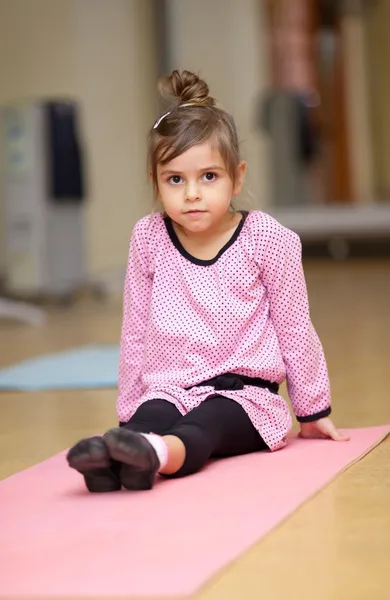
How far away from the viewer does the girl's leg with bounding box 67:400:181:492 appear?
155 centimetres

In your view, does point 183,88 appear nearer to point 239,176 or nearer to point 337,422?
point 239,176

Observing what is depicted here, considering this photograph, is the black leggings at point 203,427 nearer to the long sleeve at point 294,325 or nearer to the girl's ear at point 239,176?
the long sleeve at point 294,325

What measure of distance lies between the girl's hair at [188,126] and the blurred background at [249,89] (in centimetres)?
401

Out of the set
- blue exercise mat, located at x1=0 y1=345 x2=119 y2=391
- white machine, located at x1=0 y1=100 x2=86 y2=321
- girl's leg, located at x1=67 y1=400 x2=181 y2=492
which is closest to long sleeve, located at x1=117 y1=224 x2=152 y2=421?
girl's leg, located at x1=67 y1=400 x2=181 y2=492

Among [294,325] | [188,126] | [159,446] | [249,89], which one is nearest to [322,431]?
[294,325]

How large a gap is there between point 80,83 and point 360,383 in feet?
13.6

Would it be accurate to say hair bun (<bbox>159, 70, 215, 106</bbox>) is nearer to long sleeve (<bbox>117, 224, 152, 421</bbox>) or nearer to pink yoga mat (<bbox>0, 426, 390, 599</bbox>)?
long sleeve (<bbox>117, 224, 152, 421</bbox>)

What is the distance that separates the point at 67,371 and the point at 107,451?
145cm

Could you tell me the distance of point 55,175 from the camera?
514 cm

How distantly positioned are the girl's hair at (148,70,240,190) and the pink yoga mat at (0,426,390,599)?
51 centimetres

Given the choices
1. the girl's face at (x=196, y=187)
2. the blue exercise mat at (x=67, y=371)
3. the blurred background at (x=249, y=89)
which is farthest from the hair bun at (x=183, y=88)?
the blurred background at (x=249, y=89)

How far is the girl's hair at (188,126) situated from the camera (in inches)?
72.7

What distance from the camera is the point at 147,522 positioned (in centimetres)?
146

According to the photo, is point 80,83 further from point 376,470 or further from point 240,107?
point 376,470
